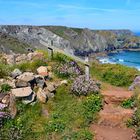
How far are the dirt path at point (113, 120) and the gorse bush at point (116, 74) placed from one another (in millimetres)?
2601

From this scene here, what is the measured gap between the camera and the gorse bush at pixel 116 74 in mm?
19625

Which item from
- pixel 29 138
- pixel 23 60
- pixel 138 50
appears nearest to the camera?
pixel 29 138

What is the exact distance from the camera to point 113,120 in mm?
15117

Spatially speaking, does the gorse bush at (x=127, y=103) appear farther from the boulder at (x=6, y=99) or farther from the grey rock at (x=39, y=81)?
the boulder at (x=6, y=99)

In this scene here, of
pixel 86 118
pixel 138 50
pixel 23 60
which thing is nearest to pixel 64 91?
pixel 86 118

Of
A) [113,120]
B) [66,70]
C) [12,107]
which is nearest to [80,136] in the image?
[113,120]

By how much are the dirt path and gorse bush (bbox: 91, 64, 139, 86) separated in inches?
102

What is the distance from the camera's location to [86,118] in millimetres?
15000

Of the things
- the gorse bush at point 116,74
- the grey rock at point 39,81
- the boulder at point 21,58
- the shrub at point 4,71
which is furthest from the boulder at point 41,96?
the boulder at point 21,58

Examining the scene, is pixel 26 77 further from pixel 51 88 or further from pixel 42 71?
pixel 42 71

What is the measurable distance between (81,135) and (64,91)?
139 inches

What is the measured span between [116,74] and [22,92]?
6223 millimetres

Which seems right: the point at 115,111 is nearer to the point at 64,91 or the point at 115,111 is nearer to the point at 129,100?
the point at 129,100

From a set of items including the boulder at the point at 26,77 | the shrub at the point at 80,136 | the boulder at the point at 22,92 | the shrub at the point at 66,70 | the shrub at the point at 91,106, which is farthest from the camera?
the shrub at the point at 66,70
